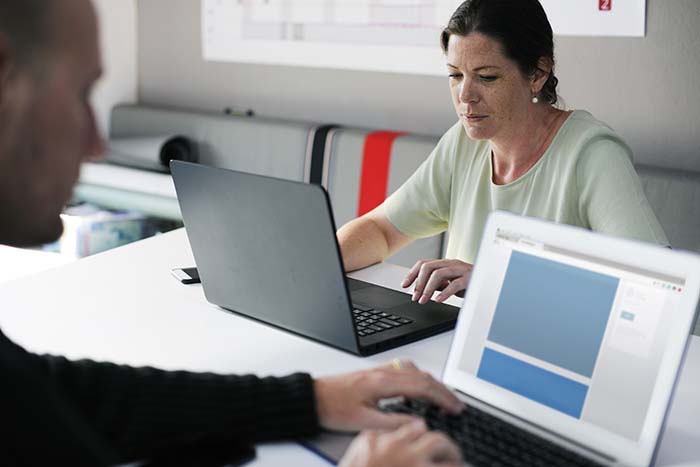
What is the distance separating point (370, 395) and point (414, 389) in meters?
0.06

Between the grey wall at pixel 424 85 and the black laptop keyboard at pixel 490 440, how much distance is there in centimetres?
160

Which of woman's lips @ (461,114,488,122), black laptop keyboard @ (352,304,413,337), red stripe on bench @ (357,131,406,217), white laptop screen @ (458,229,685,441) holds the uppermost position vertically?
woman's lips @ (461,114,488,122)

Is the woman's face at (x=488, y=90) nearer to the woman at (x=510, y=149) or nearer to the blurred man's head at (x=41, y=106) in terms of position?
the woman at (x=510, y=149)

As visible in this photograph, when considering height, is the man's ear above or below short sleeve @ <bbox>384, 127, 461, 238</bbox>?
above

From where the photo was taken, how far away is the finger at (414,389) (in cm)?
108

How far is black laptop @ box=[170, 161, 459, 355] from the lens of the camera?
1.27m

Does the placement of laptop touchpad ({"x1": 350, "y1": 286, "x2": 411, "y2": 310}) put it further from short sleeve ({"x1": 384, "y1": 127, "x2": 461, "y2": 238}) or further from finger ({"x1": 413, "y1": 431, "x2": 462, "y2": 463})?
finger ({"x1": 413, "y1": 431, "x2": 462, "y2": 463})

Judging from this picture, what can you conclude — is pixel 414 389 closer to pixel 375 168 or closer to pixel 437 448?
pixel 437 448

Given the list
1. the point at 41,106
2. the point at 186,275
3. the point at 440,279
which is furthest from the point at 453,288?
the point at 41,106

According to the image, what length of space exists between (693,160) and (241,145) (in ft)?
5.21

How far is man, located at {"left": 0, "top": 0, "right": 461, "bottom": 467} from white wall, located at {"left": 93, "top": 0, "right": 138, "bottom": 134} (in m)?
2.71

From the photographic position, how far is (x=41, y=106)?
0.78 metres

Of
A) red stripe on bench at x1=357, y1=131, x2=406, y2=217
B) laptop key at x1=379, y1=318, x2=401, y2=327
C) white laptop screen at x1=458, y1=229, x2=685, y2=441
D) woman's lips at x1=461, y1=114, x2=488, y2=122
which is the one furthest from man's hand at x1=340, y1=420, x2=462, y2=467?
red stripe on bench at x1=357, y1=131, x2=406, y2=217

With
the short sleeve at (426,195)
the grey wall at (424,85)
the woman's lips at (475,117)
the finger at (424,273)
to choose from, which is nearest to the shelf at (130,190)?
the grey wall at (424,85)
